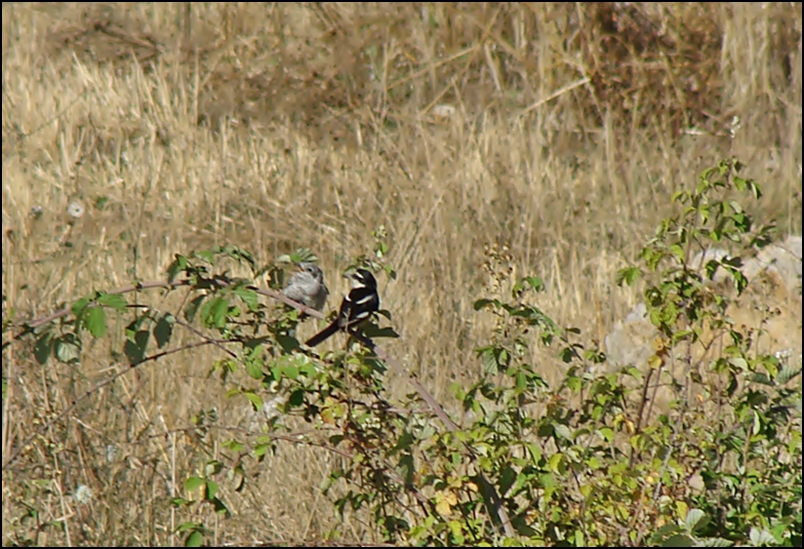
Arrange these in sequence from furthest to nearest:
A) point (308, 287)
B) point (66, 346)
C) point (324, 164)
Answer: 1. point (324, 164)
2. point (308, 287)
3. point (66, 346)

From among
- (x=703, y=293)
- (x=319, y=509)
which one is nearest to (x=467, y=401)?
(x=703, y=293)

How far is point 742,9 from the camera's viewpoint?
9.23m

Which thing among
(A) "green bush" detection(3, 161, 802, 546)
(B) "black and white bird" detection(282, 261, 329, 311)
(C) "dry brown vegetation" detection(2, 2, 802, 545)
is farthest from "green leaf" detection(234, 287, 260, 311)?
(B) "black and white bird" detection(282, 261, 329, 311)

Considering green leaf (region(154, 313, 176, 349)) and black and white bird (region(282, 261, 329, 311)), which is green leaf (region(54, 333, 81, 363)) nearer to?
green leaf (region(154, 313, 176, 349))

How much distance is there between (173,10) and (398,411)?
7.46 meters

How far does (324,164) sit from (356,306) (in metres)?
4.42

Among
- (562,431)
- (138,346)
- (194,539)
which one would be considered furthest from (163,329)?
(562,431)

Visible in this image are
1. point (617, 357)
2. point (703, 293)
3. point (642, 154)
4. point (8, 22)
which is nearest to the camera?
point (703, 293)

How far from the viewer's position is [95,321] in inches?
120

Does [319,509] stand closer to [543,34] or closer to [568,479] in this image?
[568,479]

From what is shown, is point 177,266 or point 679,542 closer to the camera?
point 679,542

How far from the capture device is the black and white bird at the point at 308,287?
4.68 m

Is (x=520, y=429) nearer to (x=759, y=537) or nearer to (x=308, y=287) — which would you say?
(x=759, y=537)

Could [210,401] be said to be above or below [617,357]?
above
